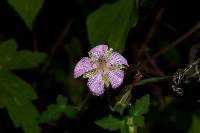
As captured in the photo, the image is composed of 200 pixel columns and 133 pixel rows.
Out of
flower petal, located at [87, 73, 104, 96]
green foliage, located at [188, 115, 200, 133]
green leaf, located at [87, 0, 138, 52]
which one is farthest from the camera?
green foliage, located at [188, 115, 200, 133]

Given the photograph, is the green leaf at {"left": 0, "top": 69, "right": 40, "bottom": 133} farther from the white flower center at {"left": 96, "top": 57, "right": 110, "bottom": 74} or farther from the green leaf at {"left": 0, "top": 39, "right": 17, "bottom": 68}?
the white flower center at {"left": 96, "top": 57, "right": 110, "bottom": 74}

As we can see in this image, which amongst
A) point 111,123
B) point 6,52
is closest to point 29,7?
point 6,52

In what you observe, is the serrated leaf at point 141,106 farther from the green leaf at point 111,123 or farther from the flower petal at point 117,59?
the flower petal at point 117,59

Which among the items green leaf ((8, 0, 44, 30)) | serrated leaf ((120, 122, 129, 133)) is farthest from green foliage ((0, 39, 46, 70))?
serrated leaf ((120, 122, 129, 133))

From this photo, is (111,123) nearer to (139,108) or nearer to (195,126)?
(139,108)

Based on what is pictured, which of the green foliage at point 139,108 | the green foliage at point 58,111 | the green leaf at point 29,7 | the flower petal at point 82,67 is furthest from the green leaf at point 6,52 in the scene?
the green foliage at point 139,108
